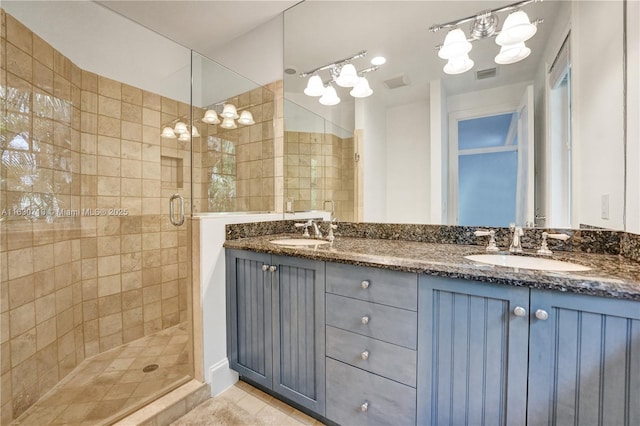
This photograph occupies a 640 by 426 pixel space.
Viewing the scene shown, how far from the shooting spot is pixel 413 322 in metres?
1.04

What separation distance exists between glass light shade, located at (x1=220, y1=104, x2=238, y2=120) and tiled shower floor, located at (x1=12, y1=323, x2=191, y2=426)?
176 centimetres

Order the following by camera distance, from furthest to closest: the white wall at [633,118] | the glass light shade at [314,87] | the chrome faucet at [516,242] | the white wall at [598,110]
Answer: the glass light shade at [314,87] → the chrome faucet at [516,242] → the white wall at [598,110] → the white wall at [633,118]

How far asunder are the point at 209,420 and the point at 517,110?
2.29m

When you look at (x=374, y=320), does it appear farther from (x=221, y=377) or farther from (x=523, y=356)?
(x=221, y=377)

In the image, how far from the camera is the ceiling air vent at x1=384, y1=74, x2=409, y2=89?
1687 millimetres

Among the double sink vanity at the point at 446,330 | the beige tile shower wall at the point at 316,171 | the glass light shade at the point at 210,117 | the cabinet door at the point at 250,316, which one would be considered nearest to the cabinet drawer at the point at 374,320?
the double sink vanity at the point at 446,330

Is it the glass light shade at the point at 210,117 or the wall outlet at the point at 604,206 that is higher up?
the glass light shade at the point at 210,117

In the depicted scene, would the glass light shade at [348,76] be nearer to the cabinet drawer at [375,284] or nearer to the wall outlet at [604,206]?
the cabinet drawer at [375,284]

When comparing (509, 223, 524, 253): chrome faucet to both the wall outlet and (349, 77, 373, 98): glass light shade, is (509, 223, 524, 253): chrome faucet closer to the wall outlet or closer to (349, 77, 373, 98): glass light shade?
the wall outlet

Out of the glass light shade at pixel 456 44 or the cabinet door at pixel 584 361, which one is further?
the glass light shade at pixel 456 44

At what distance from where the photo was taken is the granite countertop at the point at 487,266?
30.5 inches

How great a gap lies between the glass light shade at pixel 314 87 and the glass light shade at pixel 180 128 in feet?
3.48

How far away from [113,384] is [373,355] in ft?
5.33

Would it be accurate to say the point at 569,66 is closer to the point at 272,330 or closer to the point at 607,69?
the point at 607,69
